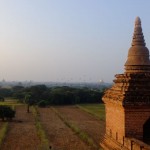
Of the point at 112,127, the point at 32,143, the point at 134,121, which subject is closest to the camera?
the point at 134,121

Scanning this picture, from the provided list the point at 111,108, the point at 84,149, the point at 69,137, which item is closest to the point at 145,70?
the point at 111,108

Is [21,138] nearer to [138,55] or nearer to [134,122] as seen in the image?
[138,55]

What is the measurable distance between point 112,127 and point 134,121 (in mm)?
970

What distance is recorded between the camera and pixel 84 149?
2527 centimetres

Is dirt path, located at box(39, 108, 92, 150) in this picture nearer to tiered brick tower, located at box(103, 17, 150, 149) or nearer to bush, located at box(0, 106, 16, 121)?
bush, located at box(0, 106, 16, 121)

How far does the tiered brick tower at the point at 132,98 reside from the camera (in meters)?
8.49

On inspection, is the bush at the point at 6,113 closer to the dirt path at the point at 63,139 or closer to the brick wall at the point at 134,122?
the dirt path at the point at 63,139

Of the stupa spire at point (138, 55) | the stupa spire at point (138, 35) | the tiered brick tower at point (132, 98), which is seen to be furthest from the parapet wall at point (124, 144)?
the stupa spire at point (138, 35)

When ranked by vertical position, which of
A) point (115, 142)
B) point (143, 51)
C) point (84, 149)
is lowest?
point (84, 149)

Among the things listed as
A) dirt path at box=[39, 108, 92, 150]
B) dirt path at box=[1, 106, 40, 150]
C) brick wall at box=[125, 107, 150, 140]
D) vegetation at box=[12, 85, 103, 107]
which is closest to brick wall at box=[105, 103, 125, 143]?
brick wall at box=[125, 107, 150, 140]

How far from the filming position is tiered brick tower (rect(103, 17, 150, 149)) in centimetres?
849

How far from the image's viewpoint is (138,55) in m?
9.34

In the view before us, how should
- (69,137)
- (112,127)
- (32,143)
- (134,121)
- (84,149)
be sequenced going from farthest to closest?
(69,137) → (32,143) → (84,149) → (112,127) → (134,121)

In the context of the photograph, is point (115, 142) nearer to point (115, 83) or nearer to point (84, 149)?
point (115, 83)
